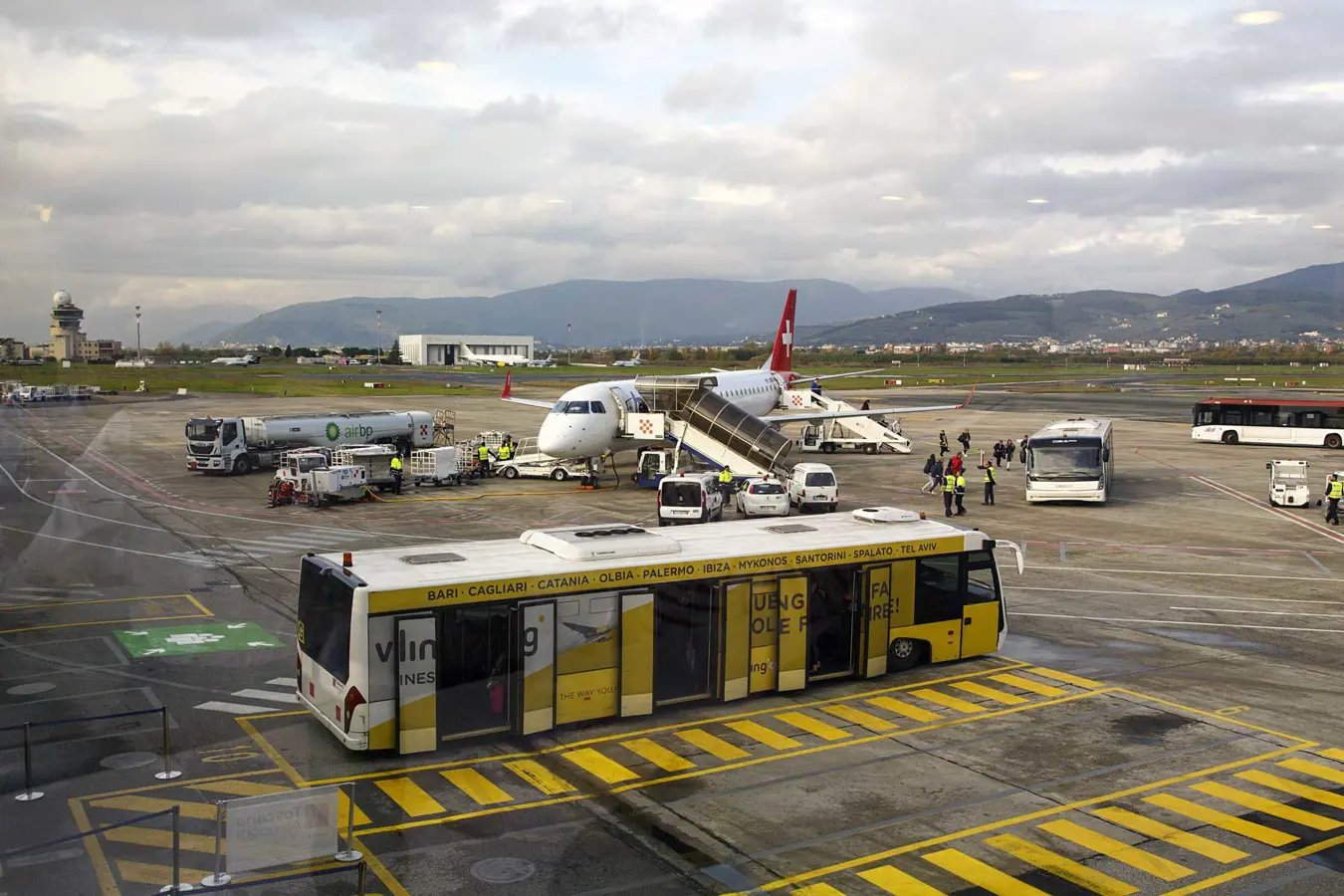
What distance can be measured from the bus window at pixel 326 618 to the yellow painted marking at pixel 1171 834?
38.1 ft

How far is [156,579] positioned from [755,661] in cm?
1992

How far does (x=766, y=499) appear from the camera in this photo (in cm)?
4272

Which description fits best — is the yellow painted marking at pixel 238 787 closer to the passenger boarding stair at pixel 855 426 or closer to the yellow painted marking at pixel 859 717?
the yellow painted marking at pixel 859 717

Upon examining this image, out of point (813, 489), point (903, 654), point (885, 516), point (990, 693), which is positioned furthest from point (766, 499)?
point (990, 693)

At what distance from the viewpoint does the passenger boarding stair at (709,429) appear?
5003cm

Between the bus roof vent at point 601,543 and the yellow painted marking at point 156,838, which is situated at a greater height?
the bus roof vent at point 601,543

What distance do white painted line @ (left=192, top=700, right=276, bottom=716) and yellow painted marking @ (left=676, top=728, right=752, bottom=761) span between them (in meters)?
7.73

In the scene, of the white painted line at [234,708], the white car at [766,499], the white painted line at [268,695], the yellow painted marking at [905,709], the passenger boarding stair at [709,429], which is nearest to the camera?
the white painted line at [234,708]

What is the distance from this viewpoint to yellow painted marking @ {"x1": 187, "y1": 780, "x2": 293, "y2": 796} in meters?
15.4

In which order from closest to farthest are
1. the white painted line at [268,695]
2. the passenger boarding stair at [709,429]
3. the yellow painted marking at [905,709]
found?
the yellow painted marking at [905,709] < the white painted line at [268,695] < the passenger boarding stair at [709,429]

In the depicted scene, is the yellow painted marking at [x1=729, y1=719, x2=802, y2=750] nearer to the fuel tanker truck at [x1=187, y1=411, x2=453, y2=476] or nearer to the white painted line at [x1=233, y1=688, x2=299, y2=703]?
the white painted line at [x1=233, y1=688, x2=299, y2=703]

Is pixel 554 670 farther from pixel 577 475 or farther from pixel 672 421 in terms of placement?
pixel 577 475

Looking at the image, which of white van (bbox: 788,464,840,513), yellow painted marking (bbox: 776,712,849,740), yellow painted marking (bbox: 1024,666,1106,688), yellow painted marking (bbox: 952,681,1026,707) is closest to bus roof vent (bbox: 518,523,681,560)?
yellow painted marking (bbox: 776,712,849,740)

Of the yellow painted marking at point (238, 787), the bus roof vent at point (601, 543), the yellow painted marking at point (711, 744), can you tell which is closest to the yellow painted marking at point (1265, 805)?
the yellow painted marking at point (711, 744)
